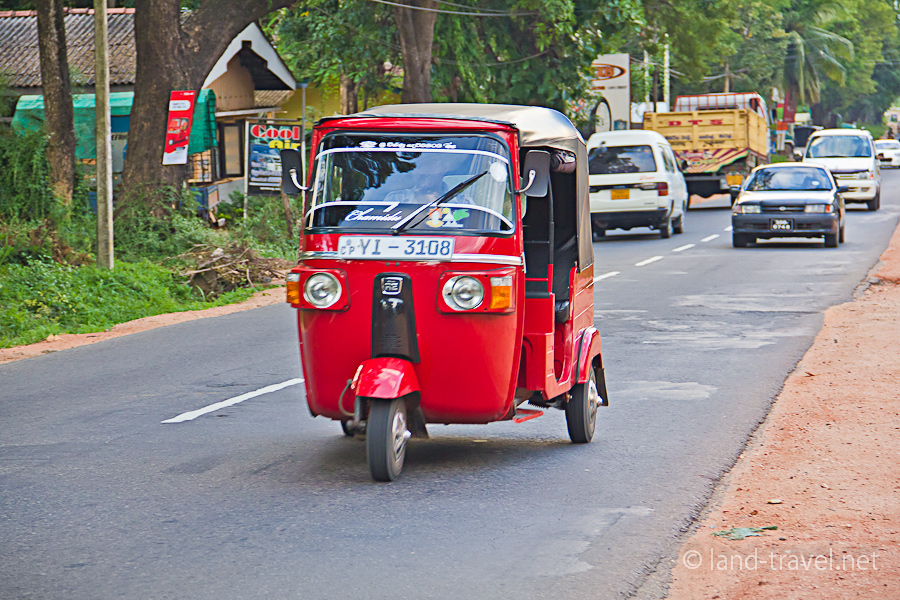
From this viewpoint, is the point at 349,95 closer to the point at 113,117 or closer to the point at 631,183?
the point at 113,117

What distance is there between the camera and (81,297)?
15.7m

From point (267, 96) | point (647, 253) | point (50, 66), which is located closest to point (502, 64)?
point (267, 96)

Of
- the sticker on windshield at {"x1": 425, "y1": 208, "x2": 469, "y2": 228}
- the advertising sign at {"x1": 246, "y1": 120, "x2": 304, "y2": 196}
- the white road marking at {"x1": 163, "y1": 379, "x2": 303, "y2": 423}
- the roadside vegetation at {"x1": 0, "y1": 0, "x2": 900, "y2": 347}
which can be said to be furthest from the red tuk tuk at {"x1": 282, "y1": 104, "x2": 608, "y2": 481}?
the advertising sign at {"x1": 246, "y1": 120, "x2": 304, "y2": 196}

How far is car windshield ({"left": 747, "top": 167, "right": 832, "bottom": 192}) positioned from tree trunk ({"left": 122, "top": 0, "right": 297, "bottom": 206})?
11385 mm

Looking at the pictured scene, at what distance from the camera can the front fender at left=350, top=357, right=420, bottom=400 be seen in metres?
6.04

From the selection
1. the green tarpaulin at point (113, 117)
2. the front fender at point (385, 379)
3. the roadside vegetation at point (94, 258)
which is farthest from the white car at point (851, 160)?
the front fender at point (385, 379)

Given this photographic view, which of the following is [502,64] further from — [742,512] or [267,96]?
[742,512]

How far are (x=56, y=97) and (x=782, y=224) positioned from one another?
14181 mm

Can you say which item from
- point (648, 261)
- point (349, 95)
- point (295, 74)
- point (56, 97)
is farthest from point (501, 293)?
point (295, 74)

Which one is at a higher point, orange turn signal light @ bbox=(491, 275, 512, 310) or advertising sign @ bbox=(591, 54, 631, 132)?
advertising sign @ bbox=(591, 54, 631, 132)

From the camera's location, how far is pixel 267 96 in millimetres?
33969

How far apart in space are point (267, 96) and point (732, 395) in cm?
2684

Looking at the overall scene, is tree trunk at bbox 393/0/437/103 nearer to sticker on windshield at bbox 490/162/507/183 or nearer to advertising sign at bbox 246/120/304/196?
advertising sign at bbox 246/120/304/196

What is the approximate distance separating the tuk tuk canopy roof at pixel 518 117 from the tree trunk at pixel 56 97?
15383mm
